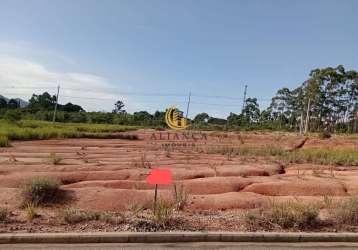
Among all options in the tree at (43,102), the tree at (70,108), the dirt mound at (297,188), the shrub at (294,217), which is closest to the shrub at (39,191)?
the shrub at (294,217)

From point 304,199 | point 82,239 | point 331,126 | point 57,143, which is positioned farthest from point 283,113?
point 82,239

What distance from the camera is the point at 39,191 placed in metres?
8.59

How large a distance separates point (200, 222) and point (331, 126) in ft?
186

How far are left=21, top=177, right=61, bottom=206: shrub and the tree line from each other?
1355 inches

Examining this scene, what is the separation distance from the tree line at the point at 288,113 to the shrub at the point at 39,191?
113 ft

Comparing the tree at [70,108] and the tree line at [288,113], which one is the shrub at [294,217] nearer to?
the tree line at [288,113]

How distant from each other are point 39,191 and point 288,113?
62757 millimetres

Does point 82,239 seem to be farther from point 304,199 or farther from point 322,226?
point 304,199

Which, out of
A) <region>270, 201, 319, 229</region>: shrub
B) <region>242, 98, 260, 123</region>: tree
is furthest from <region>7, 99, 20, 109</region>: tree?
<region>270, 201, 319, 229</region>: shrub

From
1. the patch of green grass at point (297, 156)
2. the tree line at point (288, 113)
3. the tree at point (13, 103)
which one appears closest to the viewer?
the patch of green grass at point (297, 156)

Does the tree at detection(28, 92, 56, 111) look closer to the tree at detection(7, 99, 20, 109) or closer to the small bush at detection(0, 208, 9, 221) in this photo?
the tree at detection(7, 99, 20, 109)

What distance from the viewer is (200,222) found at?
7.32 metres

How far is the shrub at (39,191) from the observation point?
27.8ft

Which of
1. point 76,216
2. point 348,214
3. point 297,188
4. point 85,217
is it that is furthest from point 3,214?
point 297,188
